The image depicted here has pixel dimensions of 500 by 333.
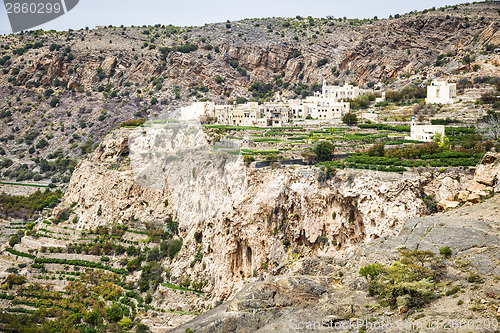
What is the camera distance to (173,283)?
43969mm

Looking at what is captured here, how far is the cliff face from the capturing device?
35344 millimetres

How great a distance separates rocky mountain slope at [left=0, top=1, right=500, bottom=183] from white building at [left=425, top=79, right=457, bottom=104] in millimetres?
13124

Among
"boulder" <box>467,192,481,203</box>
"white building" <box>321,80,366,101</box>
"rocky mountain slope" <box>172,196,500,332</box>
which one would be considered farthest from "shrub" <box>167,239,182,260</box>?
"white building" <box>321,80,366,101</box>

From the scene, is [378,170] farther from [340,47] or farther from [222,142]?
[340,47]

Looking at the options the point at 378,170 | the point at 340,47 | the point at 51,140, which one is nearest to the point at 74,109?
the point at 51,140

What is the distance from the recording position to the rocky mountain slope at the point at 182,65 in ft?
274

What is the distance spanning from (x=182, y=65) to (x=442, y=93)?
4626cm

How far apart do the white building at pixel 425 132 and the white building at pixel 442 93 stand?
48.3 feet

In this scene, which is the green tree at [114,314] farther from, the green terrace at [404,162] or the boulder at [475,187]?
the boulder at [475,187]

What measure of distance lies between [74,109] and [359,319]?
7347 centimetres

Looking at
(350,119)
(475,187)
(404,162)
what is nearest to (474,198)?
(475,187)

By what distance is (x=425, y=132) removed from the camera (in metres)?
47.3

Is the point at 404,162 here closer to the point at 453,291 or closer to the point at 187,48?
the point at 453,291

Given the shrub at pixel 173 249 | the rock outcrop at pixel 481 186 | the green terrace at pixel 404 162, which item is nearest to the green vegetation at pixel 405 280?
the rock outcrop at pixel 481 186
